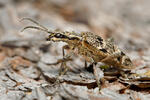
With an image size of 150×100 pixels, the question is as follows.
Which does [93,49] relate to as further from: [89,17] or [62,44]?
[89,17]

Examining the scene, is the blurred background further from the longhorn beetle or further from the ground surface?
the longhorn beetle

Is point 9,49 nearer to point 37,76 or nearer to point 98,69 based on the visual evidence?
point 37,76

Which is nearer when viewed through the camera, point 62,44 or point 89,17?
point 62,44

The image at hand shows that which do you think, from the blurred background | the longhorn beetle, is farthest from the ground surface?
the longhorn beetle

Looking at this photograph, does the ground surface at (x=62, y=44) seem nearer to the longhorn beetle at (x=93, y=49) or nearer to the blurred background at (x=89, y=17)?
the blurred background at (x=89, y=17)

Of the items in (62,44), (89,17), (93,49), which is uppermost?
(89,17)

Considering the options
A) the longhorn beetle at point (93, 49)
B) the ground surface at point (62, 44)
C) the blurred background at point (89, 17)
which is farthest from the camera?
the blurred background at point (89, 17)

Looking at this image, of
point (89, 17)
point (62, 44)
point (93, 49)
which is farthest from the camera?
point (89, 17)

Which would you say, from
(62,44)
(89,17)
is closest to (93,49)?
(62,44)

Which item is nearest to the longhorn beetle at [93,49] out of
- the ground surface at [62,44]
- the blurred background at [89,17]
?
the ground surface at [62,44]

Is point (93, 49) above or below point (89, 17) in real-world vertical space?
below
